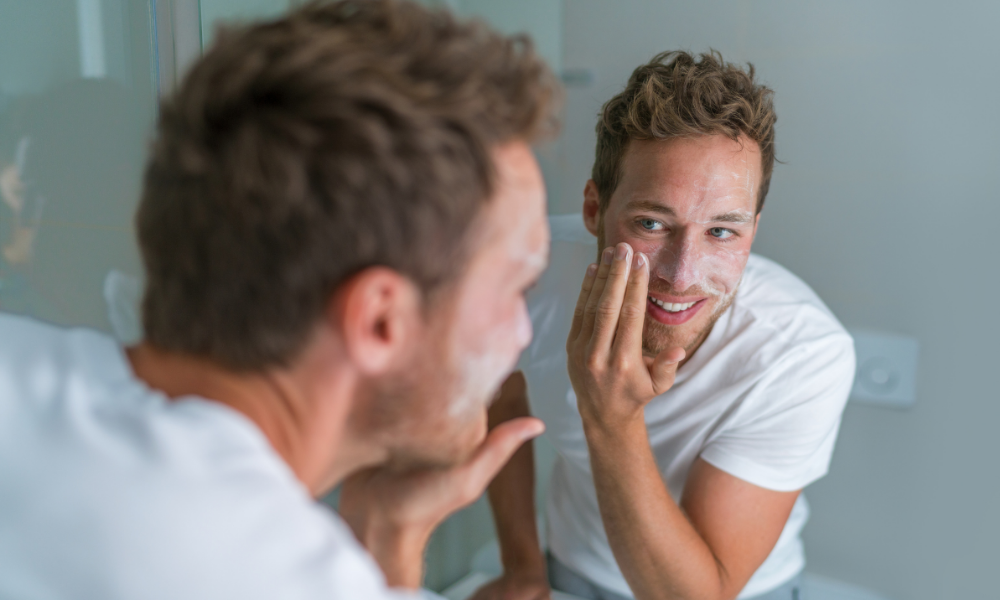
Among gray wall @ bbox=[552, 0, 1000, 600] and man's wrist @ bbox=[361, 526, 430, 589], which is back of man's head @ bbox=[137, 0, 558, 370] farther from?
gray wall @ bbox=[552, 0, 1000, 600]

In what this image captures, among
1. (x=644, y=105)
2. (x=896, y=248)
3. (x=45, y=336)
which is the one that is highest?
(x=644, y=105)

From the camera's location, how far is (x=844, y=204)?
50.1 inches

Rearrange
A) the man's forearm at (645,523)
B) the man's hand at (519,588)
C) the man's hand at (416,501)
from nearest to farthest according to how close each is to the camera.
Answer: the man's hand at (416,501) → the man's forearm at (645,523) → the man's hand at (519,588)

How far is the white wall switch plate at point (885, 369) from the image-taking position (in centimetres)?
127

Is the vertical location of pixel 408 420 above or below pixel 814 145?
below

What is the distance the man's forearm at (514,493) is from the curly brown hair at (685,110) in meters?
0.36

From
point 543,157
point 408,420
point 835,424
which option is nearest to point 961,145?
point 835,424

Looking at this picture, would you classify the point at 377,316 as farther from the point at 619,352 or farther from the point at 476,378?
the point at 619,352

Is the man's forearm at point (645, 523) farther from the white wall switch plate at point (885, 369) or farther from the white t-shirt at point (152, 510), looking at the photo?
the white wall switch plate at point (885, 369)

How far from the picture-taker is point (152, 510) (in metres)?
0.37

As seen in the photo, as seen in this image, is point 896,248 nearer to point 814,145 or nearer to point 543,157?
point 814,145

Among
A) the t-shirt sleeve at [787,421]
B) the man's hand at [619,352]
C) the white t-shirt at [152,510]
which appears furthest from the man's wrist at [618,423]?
the white t-shirt at [152,510]

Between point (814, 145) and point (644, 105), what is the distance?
20.1 inches

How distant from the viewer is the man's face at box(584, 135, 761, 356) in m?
0.89
